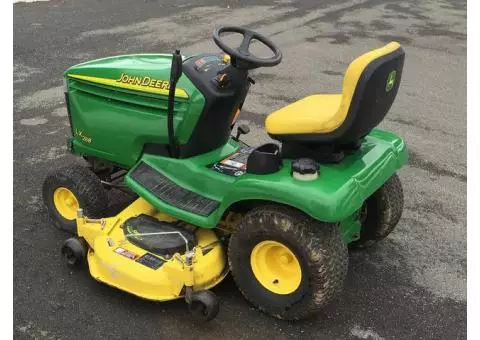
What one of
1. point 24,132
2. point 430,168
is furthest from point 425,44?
point 24,132

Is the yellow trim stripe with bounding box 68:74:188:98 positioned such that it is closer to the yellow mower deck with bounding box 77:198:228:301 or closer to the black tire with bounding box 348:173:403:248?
the yellow mower deck with bounding box 77:198:228:301

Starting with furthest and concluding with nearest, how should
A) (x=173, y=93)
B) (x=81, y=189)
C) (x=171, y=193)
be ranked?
(x=81, y=189) < (x=171, y=193) < (x=173, y=93)

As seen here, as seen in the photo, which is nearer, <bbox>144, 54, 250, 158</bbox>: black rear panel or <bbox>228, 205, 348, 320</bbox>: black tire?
<bbox>228, 205, 348, 320</bbox>: black tire

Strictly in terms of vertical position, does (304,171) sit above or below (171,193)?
above

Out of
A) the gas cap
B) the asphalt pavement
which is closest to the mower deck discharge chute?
the gas cap

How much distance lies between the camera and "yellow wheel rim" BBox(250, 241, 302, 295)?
2754 millimetres

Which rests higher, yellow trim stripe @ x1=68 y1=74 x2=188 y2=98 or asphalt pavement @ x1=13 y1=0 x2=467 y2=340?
yellow trim stripe @ x1=68 y1=74 x2=188 y2=98

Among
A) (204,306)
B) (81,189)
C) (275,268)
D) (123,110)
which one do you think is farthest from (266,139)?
(204,306)

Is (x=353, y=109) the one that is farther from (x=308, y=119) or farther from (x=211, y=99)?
(x=211, y=99)

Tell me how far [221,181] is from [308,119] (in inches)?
25.5

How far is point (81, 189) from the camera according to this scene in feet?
11.2

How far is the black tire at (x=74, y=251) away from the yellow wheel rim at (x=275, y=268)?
997mm

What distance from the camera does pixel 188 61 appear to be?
3.17 metres

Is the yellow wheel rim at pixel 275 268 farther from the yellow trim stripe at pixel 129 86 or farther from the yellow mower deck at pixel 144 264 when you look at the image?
the yellow trim stripe at pixel 129 86
